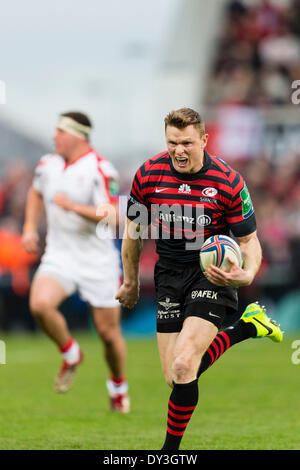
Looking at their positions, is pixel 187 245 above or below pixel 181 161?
below

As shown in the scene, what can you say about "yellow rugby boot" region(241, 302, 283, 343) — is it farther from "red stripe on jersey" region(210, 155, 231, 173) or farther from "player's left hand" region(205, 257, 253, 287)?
"red stripe on jersey" region(210, 155, 231, 173)

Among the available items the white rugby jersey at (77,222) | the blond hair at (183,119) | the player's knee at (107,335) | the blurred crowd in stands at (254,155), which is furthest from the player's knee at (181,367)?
the blurred crowd in stands at (254,155)

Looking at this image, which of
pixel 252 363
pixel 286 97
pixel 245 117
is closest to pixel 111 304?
pixel 252 363

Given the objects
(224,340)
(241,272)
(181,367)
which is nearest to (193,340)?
(181,367)

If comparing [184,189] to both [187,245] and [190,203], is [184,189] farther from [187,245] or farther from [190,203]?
[187,245]

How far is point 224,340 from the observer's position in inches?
282

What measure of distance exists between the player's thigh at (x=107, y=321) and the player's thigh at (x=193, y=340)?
8.22ft

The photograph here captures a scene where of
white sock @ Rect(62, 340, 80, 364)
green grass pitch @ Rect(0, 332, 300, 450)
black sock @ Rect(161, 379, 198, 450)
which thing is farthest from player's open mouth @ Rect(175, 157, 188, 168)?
white sock @ Rect(62, 340, 80, 364)

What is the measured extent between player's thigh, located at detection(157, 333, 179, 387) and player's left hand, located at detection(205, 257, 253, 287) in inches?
27.6

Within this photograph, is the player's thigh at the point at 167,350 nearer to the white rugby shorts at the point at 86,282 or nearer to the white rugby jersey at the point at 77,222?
the white rugby shorts at the point at 86,282

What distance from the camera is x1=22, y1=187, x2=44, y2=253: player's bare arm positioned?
365 inches

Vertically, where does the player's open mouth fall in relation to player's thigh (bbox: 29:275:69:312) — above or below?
above

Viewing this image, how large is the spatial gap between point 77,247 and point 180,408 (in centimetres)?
329

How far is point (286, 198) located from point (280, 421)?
37.5ft
